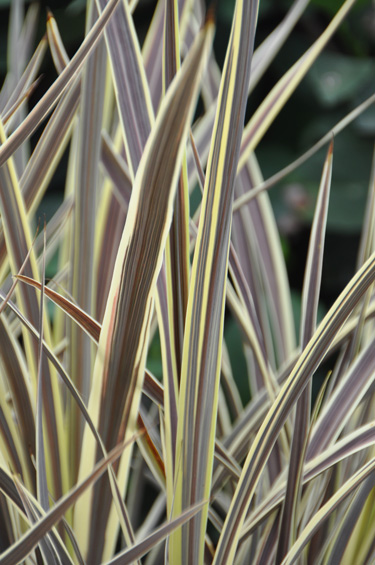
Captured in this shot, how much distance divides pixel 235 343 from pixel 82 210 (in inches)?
19.9

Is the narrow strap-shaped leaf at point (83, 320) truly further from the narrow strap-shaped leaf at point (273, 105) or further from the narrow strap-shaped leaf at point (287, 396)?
the narrow strap-shaped leaf at point (273, 105)

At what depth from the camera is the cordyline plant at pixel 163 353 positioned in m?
0.27

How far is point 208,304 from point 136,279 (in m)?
0.04

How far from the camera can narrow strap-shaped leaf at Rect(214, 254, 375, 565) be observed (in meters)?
0.30

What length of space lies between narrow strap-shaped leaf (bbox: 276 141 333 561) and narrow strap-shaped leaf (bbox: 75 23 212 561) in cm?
10

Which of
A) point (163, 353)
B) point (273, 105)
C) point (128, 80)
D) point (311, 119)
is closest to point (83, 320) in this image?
point (163, 353)

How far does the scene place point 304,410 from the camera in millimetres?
347

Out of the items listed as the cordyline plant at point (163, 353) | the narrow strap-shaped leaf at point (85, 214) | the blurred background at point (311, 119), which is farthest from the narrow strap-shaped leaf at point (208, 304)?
the blurred background at point (311, 119)

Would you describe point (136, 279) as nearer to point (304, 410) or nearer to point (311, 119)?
point (304, 410)

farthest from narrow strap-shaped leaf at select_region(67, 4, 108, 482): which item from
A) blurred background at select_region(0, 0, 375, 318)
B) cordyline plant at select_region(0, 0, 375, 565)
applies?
blurred background at select_region(0, 0, 375, 318)

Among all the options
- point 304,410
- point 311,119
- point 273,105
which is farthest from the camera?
point 311,119

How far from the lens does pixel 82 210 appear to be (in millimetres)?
395

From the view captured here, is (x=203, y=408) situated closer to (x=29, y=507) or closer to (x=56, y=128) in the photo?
(x=29, y=507)

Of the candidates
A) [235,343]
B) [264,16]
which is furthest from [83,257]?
[264,16]
